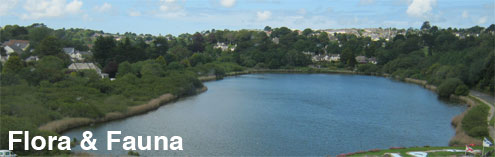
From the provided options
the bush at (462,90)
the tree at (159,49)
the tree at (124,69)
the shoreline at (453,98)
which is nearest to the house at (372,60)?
the shoreline at (453,98)

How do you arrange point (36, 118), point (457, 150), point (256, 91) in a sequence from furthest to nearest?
point (256, 91) < point (36, 118) < point (457, 150)

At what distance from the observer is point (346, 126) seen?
29.8 meters

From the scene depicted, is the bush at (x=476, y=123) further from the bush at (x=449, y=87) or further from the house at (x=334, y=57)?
the house at (x=334, y=57)

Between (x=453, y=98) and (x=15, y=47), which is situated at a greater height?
(x=15, y=47)

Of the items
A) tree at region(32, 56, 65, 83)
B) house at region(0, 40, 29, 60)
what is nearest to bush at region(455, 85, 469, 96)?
tree at region(32, 56, 65, 83)

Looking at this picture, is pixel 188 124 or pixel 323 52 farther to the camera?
pixel 323 52

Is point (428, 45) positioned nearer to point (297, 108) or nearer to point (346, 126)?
point (297, 108)

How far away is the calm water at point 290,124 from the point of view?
2389 cm

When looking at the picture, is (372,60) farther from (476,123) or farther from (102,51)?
(476,123)

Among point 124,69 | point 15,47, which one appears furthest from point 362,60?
point 15,47

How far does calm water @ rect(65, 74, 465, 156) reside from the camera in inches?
941

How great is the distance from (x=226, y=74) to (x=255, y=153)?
180 ft

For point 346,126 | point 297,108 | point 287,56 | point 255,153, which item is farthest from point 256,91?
point 287,56

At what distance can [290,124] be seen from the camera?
30141 mm
